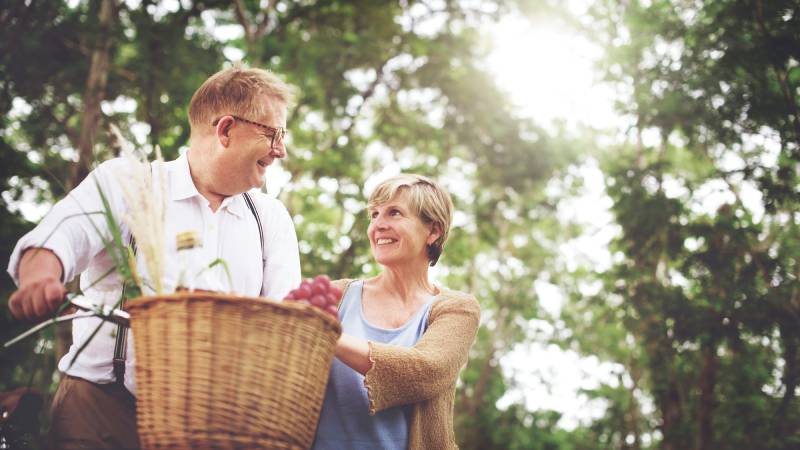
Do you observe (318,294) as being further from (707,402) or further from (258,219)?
(707,402)

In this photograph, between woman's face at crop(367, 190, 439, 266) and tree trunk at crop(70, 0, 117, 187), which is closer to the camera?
woman's face at crop(367, 190, 439, 266)

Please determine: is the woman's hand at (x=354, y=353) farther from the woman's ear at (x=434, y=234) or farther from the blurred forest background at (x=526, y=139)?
the blurred forest background at (x=526, y=139)

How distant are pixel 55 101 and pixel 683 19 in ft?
26.9

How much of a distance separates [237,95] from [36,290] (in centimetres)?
91

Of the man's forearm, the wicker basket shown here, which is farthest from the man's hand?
the wicker basket

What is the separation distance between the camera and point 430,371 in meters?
2.30

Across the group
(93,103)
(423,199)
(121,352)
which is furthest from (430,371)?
(93,103)

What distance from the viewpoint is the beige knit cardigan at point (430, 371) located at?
2186 millimetres

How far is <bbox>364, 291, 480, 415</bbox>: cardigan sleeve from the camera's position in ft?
7.13

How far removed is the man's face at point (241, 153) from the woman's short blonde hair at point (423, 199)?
80 centimetres

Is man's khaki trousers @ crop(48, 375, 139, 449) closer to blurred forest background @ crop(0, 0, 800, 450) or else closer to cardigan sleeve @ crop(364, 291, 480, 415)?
cardigan sleeve @ crop(364, 291, 480, 415)

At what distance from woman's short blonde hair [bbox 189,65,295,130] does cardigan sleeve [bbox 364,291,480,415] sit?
2.86ft

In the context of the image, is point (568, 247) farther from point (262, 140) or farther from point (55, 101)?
point (262, 140)

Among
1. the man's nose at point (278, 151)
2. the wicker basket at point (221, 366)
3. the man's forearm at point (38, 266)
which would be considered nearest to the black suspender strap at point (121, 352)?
the man's forearm at point (38, 266)
